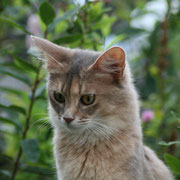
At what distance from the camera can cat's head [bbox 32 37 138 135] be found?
8.72 ft

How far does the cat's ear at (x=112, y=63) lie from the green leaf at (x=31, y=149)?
960 millimetres

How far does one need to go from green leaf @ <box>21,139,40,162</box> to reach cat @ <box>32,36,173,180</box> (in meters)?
0.22

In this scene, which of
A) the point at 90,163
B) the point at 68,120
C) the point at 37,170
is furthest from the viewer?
the point at 37,170

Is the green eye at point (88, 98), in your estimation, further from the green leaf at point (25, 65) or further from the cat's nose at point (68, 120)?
the green leaf at point (25, 65)

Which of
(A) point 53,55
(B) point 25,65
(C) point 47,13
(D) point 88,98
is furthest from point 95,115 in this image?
(C) point 47,13

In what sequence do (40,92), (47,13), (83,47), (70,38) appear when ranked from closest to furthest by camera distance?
(47,13) → (70,38) → (40,92) → (83,47)

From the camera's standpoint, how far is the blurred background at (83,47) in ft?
10.6

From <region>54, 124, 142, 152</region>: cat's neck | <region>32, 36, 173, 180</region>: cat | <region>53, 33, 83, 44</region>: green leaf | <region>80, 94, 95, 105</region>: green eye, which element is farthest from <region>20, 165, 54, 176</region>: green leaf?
<region>53, 33, 83, 44</region>: green leaf

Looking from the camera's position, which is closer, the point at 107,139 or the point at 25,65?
the point at 107,139

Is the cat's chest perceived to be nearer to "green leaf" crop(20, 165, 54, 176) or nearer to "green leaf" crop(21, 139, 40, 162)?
"green leaf" crop(21, 139, 40, 162)

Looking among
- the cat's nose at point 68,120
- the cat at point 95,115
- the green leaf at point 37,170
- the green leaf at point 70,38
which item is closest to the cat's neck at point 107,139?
the cat at point 95,115

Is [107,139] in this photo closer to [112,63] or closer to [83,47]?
[112,63]

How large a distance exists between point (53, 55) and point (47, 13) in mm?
479

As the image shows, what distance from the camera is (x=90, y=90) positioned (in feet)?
8.86
